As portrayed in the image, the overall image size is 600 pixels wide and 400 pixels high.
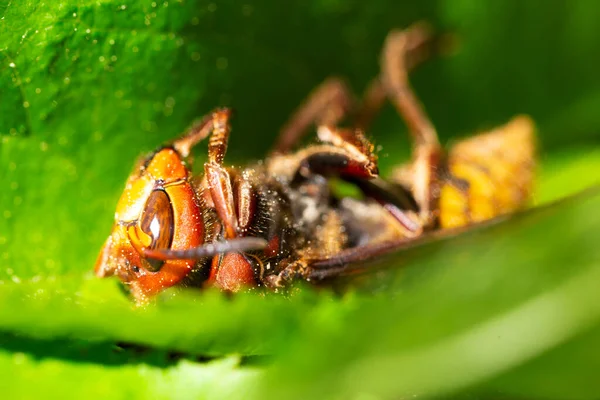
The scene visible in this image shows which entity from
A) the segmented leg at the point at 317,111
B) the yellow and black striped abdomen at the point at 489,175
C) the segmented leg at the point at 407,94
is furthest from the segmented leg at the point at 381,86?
the yellow and black striped abdomen at the point at 489,175

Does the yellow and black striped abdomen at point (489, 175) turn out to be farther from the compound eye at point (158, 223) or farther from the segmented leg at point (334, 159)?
the compound eye at point (158, 223)

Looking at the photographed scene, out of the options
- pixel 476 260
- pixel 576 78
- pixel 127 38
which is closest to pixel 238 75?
pixel 127 38

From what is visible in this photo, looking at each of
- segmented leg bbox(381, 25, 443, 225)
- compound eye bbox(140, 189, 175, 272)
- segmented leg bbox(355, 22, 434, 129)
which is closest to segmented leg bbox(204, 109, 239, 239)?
compound eye bbox(140, 189, 175, 272)

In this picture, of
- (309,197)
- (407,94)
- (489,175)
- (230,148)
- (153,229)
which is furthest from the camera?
(407,94)

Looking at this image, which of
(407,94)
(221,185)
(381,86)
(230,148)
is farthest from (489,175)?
(221,185)

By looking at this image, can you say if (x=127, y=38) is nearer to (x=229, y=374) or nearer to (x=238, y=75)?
(x=238, y=75)

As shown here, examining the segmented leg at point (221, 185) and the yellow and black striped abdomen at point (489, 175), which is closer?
the segmented leg at point (221, 185)

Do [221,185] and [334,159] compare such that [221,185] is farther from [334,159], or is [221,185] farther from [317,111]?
[317,111]

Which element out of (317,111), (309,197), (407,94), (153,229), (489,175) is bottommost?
(153,229)
